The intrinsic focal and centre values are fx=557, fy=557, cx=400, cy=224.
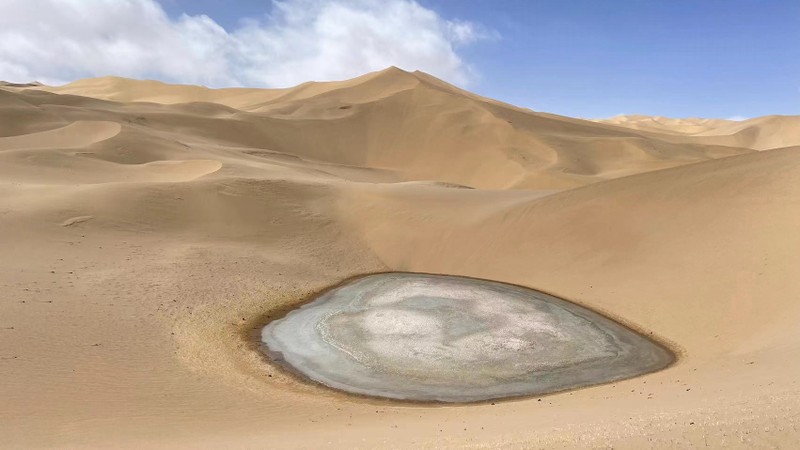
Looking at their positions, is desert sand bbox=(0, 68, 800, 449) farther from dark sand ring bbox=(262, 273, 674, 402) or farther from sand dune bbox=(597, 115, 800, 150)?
sand dune bbox=(597, 115, 800, 150)

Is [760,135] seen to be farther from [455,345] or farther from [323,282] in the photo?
[455,345]

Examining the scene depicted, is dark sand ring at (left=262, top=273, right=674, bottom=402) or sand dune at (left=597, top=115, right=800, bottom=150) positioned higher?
sand dune at (left=597, top=115, right=800, bottom=150)

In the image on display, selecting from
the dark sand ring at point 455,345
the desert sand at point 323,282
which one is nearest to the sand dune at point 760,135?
the desert sand at point 323,282

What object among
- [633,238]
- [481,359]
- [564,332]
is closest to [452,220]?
[633,238]

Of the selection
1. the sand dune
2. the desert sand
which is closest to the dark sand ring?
the desert sand

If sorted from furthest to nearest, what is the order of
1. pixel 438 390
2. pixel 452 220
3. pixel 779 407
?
pixel 452 220 → pixel 438 390 → pixel 779 407

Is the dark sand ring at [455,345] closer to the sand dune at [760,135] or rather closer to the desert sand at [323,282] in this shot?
the desert sand at [323,282]

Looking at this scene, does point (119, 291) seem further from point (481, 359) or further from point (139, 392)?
point (481, 359)
